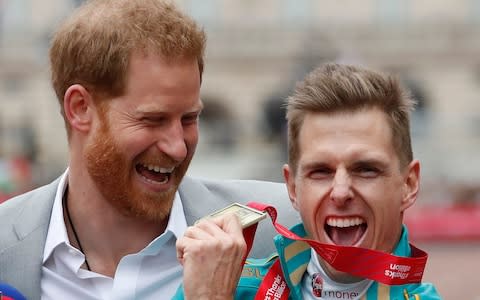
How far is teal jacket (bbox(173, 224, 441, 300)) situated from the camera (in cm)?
431

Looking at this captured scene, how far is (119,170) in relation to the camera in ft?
16.8

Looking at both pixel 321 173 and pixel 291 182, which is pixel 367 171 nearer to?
pixel 321 173

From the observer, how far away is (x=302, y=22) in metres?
59.8

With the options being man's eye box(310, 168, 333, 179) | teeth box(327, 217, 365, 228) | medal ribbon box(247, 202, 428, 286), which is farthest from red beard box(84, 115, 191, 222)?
medal ribbon box(247, 202, 428, 286)

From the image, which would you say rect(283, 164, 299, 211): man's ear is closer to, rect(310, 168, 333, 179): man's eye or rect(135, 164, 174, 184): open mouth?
rect(310, 168, 333, 179): man's eye

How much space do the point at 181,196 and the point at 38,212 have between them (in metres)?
0.56

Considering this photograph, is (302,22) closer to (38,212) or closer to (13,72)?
(13,72)

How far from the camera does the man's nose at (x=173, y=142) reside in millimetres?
4996

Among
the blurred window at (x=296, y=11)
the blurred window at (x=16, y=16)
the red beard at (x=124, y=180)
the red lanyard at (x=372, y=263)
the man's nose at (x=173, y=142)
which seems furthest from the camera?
the blurred window at (x=296, y=11)

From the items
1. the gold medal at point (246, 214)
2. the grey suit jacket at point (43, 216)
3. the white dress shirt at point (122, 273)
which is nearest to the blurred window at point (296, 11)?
the grey suit jacket at point (43, 216)

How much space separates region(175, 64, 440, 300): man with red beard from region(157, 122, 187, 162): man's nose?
0.55m

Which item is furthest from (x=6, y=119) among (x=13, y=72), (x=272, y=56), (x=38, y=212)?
(x=38, y=212)

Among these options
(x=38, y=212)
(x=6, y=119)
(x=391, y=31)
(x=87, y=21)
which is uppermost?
(x=87, y=21)

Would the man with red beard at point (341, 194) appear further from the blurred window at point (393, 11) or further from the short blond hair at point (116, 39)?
the blurred window at point (393, 11)
